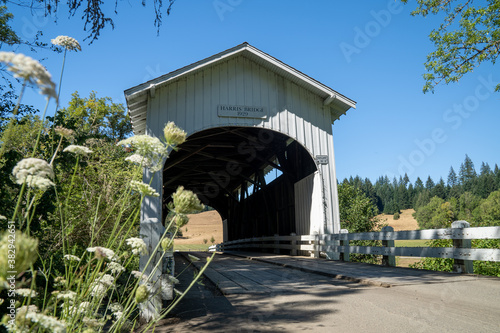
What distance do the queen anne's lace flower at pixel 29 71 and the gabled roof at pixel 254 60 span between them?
692 centimetres

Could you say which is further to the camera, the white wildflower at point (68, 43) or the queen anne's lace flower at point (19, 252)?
the white wildflower at point (68, 43)

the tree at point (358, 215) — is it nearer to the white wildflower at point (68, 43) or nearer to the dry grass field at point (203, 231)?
the white wildflower at point (68, 43)

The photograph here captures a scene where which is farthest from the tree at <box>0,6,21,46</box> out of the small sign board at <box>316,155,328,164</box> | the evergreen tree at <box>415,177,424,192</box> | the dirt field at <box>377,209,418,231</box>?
the evergreen tree at <box>415,177,424,192</box>

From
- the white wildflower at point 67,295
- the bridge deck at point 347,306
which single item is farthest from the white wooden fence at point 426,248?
the white wildflower at point 67,295

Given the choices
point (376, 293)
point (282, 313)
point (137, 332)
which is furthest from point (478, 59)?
point (137, 332)

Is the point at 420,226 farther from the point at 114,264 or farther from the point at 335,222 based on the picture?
the point at 114,264

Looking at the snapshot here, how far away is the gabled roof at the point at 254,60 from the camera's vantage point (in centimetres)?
781

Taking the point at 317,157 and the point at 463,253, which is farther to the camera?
the point at 317,157

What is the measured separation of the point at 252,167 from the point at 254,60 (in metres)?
6.62

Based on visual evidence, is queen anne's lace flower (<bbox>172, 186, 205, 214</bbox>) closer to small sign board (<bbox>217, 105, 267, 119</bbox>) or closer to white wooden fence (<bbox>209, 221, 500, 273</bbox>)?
white wooden fence (<bbox>209, 221, 500, 273</bbox>)

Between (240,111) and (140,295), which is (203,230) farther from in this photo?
(140,295)

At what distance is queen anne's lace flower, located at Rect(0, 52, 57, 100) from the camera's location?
1.04 metres

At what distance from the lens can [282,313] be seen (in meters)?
2.95

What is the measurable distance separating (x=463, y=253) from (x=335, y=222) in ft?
13.2
